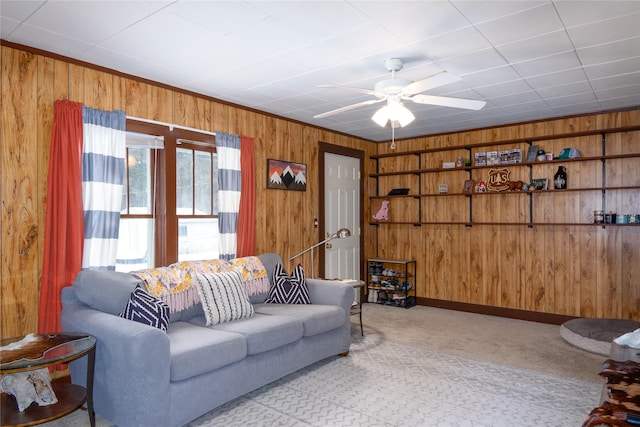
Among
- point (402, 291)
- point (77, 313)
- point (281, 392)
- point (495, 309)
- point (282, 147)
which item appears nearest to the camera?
point (77, 313)

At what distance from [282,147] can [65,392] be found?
131 inches

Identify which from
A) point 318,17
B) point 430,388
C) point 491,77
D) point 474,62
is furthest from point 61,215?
point 491,77

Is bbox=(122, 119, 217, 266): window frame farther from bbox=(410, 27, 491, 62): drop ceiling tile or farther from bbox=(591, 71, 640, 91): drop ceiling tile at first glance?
bbox=(591, 71, 640, 91): drop ceiling tile

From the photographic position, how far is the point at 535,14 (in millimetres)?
2527

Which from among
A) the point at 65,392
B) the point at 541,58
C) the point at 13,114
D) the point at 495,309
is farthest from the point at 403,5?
the point at 495,309

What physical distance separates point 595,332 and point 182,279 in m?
3.96

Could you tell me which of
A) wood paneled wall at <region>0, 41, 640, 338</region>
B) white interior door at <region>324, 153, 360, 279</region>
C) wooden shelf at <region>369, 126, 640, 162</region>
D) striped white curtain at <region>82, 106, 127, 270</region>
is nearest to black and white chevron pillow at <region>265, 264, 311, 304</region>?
wood paneled wall at <region>0, 41, 640, 338</region>

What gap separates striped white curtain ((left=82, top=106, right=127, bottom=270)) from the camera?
3.20 meters

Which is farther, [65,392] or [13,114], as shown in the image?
[13,114]

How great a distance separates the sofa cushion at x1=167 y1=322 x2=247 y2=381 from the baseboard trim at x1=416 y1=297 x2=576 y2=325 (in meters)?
3.85

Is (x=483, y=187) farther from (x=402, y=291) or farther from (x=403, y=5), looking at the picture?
(x=403, y=5)

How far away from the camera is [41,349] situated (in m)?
2.31

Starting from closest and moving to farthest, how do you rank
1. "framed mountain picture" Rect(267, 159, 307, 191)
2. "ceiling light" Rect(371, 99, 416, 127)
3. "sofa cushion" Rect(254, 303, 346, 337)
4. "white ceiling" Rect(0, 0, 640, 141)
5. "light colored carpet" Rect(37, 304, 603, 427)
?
"white ceiling" Rect(0, 0, 640, 141) → "light colored carpet" Rect(37, 304, 603, 427) → "ceiling light" Rect(371, 99, 416, 127) → "sofa cushion" Rect(254, 303, 346, 337) → "framed mountain picture" Rect(267, 159, 307, 191)

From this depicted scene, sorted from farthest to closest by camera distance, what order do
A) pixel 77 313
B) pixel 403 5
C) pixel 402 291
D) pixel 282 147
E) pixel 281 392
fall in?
pixel 402 291 < pixel 282 147 < pixel 281 392 < pixel 77 313 < pixel 403 5
